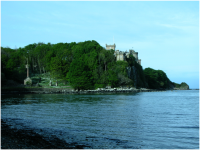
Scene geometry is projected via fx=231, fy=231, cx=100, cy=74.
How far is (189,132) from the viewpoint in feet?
57.2

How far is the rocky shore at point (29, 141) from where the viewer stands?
1320 cm

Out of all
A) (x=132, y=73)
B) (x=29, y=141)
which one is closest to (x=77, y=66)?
(x=132, y=73)

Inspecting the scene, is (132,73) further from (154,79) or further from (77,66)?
(154,79)

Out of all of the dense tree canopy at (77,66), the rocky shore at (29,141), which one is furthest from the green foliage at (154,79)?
the rocky shore at (29,141)

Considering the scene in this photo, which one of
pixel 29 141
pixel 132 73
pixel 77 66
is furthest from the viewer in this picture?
pixel 132 73

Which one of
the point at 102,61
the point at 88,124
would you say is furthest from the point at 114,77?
the point at 88,124

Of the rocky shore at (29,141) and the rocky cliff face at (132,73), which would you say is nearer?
the rocky shore at (29,141)

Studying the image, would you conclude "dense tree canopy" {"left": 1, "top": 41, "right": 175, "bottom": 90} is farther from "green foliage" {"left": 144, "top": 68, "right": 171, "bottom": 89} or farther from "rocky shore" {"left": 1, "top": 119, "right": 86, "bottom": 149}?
"rocky shore" {"left": 1, "top": 119, "right": 86, "bottom": 149}

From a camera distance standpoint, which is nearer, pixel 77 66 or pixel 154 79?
pixel 77 66

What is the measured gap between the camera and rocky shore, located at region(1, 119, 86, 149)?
43.3ft

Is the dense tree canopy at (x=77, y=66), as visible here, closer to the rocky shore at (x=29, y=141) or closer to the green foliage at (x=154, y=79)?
the green foliage at (x=154, y=79)

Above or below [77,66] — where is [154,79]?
below

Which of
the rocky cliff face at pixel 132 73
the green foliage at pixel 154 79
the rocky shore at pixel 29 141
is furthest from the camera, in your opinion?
the green foliage at pixel 154 79

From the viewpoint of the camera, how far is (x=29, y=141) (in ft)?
47.0
